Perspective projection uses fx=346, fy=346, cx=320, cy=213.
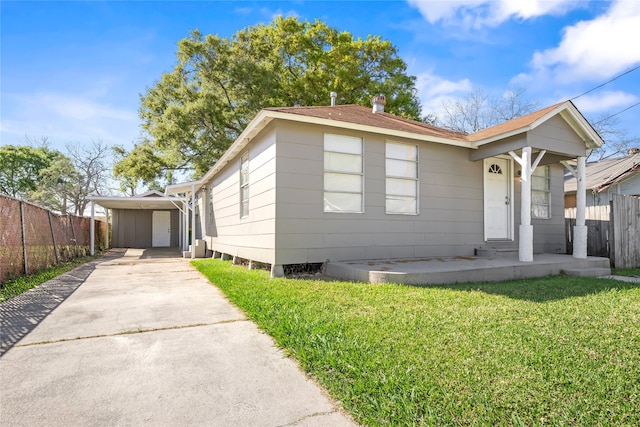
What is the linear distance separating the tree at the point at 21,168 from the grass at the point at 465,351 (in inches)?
1418

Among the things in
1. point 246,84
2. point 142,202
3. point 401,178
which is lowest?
point 401,178

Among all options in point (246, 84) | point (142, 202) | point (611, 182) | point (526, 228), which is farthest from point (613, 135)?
point (142, 202)

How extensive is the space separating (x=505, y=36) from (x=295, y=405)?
14751 mm

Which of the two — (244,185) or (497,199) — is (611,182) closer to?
(497,199)

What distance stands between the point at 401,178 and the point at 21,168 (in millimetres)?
36825

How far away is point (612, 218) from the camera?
7941 millimetres

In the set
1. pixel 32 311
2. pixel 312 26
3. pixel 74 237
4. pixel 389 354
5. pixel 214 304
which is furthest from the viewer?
pixel 312 26

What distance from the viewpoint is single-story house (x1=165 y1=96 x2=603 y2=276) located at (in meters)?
6.26

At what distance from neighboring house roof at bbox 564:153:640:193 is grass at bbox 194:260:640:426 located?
13150 mm

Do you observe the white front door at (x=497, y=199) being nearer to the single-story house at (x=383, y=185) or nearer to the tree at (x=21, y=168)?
the single-story house at (x=383, y=185)

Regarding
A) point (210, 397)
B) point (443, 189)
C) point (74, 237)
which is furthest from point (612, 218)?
point (74, 237)

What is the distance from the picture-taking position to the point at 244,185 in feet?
27.8

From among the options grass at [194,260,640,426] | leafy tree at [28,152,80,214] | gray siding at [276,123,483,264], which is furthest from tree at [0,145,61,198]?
grass at [194,260,640,426]

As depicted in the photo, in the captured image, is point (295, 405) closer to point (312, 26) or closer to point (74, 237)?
point (74, 237)
